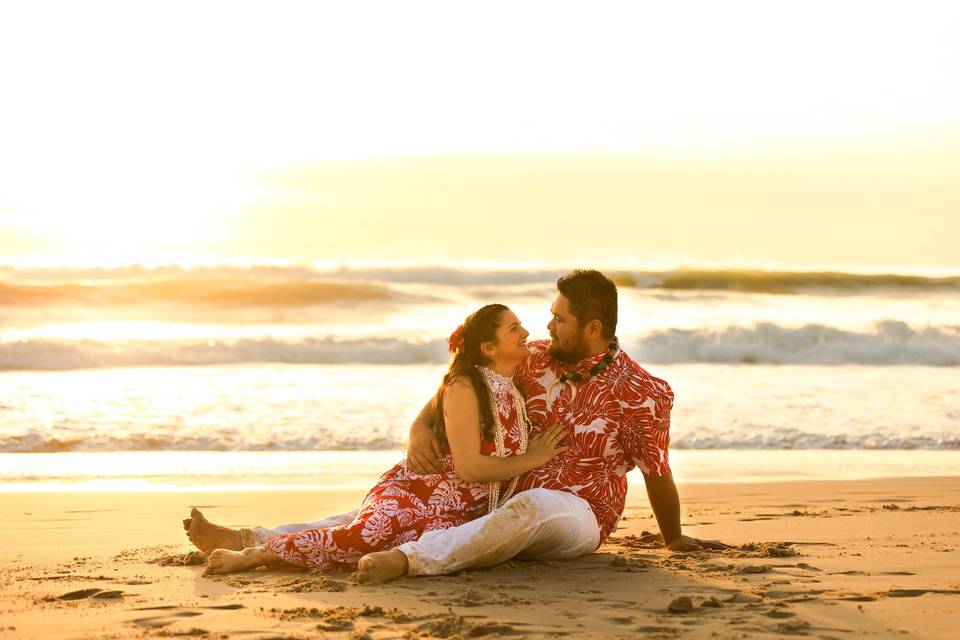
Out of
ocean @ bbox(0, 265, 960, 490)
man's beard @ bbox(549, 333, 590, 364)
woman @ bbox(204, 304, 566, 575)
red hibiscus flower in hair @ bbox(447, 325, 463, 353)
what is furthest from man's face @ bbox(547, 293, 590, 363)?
ocean @ bbox(0, 265, 960, 490)

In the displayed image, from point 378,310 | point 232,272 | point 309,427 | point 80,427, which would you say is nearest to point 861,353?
point 378,310

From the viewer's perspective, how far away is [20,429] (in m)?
10.4

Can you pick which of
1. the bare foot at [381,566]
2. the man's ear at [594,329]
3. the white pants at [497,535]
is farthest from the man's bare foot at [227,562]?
the man's ear at [594,329]

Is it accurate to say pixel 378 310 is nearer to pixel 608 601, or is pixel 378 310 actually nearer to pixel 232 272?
pixel 232 272

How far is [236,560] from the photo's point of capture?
4590mm

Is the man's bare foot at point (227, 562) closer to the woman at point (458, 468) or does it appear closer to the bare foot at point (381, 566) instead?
the woman at point (458, 468)

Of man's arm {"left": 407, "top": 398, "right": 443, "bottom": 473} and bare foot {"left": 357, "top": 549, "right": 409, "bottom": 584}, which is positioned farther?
man's arm {"left": 407, "top": 398, "right": 443, "bottom": 473}

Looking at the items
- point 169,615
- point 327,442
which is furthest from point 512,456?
point 327,442

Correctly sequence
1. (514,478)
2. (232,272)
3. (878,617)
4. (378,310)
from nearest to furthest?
1. (878,617)
2. (514,478)
3. (378,310)
4. (232,272)

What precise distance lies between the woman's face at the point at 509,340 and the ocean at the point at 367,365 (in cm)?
387

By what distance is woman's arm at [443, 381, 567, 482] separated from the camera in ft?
14.8

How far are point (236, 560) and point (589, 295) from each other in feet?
5.56

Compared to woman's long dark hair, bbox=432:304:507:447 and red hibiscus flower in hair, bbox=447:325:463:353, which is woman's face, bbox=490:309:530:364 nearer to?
woman's long dark hair, bbox=432:304:507:447

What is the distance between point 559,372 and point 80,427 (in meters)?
7.00
